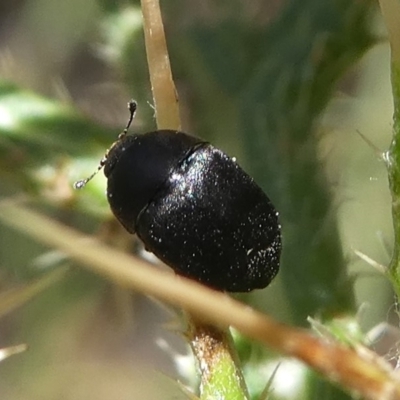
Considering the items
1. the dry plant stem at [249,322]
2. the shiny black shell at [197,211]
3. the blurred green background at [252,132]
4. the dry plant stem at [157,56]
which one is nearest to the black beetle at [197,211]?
the shiny black shell at [197,211]

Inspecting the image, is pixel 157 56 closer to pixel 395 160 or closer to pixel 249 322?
pixel 395 160

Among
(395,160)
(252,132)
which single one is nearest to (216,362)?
(395,160)

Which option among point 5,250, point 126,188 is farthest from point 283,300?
point 5,250

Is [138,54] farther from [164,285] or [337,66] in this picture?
[164,285]

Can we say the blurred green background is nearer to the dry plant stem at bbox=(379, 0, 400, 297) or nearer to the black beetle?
the black beetle

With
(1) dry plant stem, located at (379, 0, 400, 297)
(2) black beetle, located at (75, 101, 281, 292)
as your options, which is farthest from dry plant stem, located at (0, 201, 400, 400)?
(2) black beetle, located at (75, 101, 281, 292)

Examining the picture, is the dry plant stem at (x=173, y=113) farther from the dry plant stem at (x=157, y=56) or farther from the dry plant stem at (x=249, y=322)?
the dry plant stem at (x=249, y=322)
